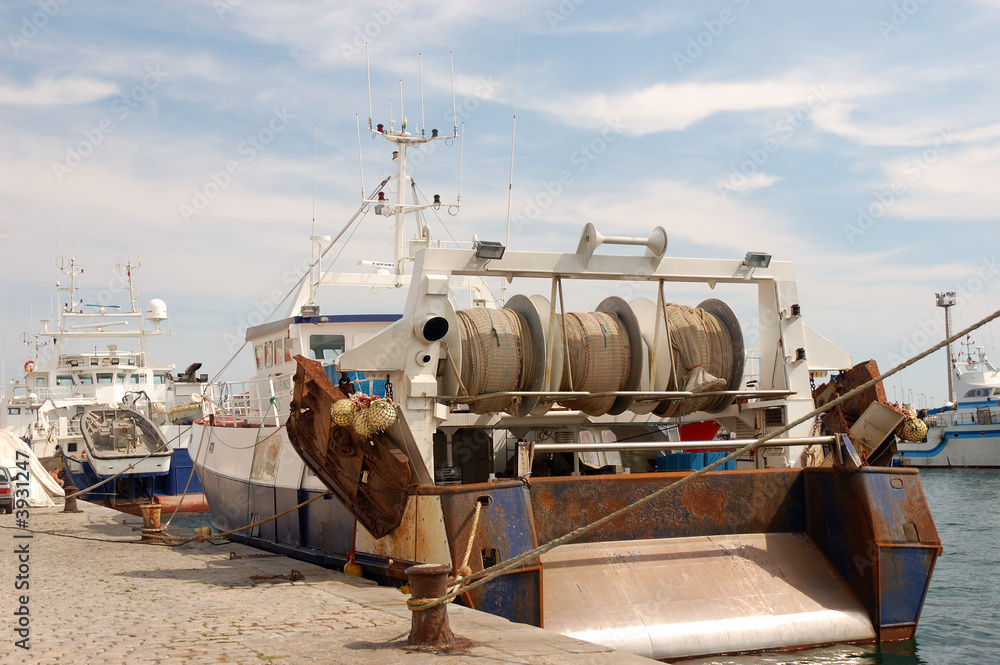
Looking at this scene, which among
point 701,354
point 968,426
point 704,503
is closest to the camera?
point 704,503

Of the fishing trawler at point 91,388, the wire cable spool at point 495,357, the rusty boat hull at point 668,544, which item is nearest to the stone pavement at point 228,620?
the rusty boat hull at point 668,544

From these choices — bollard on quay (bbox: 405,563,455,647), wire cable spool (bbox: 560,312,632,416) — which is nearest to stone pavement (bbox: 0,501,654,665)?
bollard on quay (bbox: 405,563,455,647)

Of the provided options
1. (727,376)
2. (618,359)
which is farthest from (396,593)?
(727,376)

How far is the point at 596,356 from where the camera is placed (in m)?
9.42

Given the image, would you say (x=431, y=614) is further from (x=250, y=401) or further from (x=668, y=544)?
(x=250, y=401)

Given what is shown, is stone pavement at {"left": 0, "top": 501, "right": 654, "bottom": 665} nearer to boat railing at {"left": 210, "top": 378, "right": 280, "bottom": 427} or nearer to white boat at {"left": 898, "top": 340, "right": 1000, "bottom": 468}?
boat railing at {"left": 210, "top": 378, "right": 280, "bottom": 427}

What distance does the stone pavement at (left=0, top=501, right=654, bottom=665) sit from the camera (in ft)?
20.1

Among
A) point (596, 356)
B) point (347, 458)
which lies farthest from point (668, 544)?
point (347, 458)

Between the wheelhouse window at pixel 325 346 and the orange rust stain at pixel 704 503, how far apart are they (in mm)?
7790

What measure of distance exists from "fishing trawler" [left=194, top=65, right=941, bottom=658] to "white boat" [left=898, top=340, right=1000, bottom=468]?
51.7 meters

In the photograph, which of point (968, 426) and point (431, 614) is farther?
point (968, 426)

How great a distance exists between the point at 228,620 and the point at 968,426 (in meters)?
61.4

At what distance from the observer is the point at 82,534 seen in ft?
55.0

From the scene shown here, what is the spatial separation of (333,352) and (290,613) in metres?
7.62
